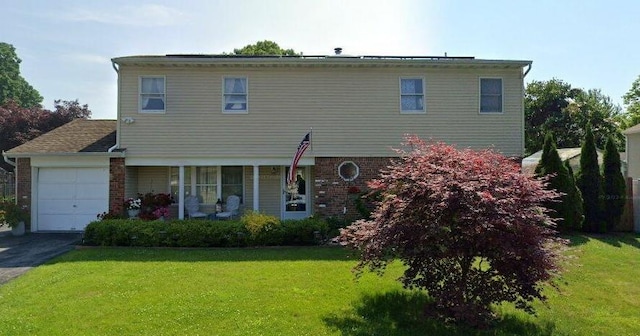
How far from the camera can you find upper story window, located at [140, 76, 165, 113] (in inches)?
535

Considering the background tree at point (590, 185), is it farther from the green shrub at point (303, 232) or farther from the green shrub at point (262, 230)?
the green shrub at point (262, 230)

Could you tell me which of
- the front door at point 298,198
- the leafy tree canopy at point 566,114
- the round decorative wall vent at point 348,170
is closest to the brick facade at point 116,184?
the front door at point 298,198

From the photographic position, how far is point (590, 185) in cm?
1374

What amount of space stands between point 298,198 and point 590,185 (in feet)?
32.8


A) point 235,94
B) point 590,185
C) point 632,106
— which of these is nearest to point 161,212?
point 235,94

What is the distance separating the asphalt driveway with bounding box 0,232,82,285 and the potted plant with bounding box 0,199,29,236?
0.90 feet

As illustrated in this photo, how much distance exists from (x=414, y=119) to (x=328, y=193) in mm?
3883

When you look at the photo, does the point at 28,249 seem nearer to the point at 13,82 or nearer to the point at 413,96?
the point at 413,96

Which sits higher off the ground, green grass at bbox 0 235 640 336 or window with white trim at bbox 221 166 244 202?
window with white trim at bbox 221 166 244 202

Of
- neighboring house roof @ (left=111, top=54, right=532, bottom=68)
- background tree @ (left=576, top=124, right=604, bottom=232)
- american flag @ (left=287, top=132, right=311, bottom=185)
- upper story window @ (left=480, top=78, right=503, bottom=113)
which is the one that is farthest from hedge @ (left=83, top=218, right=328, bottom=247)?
background tree @ (left=576, top=124, right=604, bottom=232)

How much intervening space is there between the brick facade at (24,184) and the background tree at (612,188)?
1925 cm

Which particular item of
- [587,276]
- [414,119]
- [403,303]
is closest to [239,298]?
[403,303]

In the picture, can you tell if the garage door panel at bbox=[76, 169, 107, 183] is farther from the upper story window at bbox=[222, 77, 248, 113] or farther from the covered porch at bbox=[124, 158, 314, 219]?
the upper story window at bbox=[222, 77, 248, 113]

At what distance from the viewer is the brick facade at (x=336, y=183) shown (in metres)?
13.7
